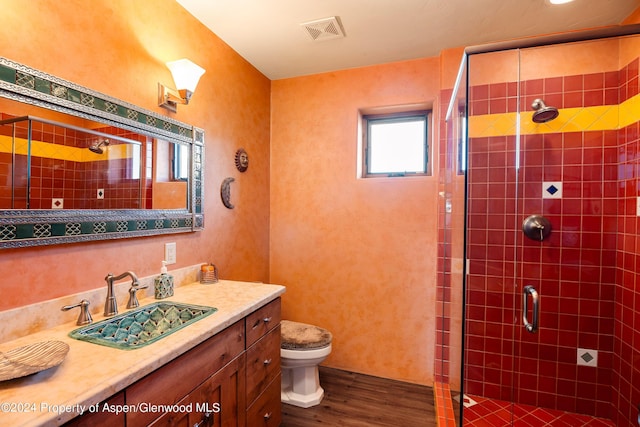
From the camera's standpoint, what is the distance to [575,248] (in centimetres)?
187

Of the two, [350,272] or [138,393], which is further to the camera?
[350,272]

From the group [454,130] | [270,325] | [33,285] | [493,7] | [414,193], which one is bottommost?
[270,325]

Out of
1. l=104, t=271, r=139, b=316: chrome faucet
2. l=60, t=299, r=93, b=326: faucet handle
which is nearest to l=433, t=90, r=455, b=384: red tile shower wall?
l=104, t=271, r=139, b=316: chrome faucet

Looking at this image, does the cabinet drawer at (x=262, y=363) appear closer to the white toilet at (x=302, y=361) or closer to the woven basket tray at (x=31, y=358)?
the white toilet at (x=302, y=361)

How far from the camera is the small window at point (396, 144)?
8.17ft

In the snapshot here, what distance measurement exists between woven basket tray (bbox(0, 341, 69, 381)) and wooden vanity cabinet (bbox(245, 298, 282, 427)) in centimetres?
69

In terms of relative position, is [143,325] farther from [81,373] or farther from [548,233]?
[548,233]

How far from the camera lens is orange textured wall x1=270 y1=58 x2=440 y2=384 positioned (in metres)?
2.35

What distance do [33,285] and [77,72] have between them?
86 centimetres

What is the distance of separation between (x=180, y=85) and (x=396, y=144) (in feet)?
5.57

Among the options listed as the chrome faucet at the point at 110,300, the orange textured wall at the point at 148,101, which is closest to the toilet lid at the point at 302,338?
the orange textured wall at the point at 148,101

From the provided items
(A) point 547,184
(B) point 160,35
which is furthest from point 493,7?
(B) point 160,35

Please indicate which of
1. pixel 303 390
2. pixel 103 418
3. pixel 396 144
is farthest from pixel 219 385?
pixel 396 144

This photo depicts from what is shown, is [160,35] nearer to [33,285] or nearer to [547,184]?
[33,285]
